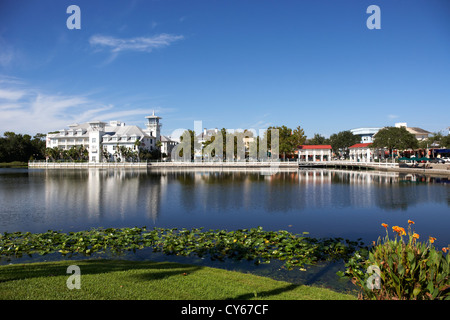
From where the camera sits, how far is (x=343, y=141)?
109 meters

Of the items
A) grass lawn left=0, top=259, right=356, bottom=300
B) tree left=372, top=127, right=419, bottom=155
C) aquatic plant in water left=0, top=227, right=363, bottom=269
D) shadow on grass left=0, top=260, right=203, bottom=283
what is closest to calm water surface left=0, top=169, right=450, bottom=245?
aquatic plant in water left=0, top=227, right=363, bottom=269

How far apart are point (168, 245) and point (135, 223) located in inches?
210

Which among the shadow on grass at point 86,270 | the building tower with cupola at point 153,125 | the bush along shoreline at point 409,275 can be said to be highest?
the building tower with cupola at point 153,125

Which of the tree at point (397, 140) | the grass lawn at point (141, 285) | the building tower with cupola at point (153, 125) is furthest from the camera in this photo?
the building tower with cupola at point (153, 125)

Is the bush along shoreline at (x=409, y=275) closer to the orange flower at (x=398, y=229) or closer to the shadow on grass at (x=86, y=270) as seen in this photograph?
the orange flower at (x=398, y=229)

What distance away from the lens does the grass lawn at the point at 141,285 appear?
631cm

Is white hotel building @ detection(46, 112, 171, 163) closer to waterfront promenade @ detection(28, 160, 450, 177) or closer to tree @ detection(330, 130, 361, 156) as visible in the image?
waterfront promenade @ detection(28, 160, 450, 177)

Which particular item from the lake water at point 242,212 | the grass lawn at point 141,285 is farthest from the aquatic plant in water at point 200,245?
the grass lawn at point 141,285

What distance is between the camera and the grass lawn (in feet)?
20.7

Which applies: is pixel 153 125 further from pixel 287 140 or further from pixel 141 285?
pixel 141 285

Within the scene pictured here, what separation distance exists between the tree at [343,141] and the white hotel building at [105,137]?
64318mm

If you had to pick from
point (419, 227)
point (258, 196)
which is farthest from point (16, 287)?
point (258, 196)

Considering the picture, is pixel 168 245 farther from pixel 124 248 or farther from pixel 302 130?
pixel 302 130

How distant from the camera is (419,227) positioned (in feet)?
54.3
